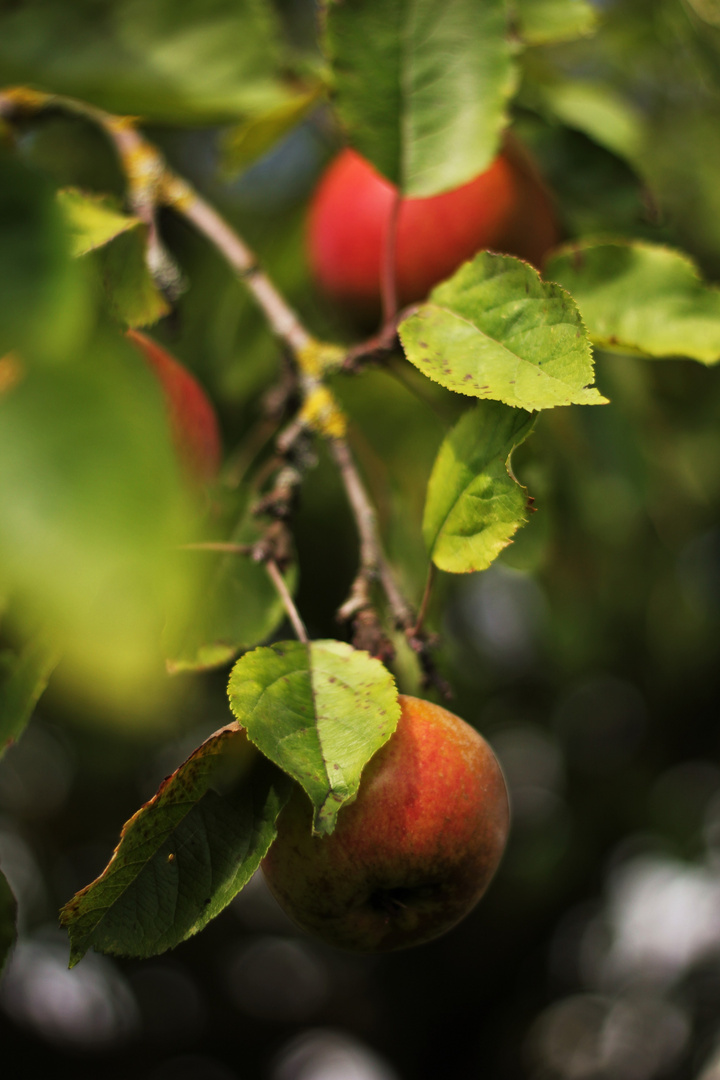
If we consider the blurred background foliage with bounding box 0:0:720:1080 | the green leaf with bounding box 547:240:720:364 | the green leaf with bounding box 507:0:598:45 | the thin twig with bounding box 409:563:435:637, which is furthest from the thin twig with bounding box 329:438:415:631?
the green leaf with bounding box 507:0:598:45

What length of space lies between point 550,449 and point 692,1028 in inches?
94.3

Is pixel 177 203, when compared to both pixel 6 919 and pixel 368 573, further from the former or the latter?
pixel 6 919

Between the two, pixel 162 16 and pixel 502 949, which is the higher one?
pixel 162 16

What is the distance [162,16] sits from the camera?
31.5 inches

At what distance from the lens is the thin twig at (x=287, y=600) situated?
0.61 m

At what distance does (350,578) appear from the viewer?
1.71m

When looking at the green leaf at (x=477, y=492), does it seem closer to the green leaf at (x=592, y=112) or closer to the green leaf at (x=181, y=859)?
the green leaf at (x=181, y=859)

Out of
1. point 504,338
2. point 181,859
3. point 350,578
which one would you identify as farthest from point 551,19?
point 350,578

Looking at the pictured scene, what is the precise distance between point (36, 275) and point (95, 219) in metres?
0.36

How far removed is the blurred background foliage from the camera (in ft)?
0.82

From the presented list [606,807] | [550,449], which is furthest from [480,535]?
[606,807]

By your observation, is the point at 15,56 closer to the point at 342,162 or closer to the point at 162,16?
the point at 162,16

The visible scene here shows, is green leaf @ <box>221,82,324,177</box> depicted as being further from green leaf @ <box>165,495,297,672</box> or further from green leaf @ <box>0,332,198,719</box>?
green leaf @ <box>0,332,198,719</box>

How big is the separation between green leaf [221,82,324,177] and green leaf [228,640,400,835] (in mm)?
555
